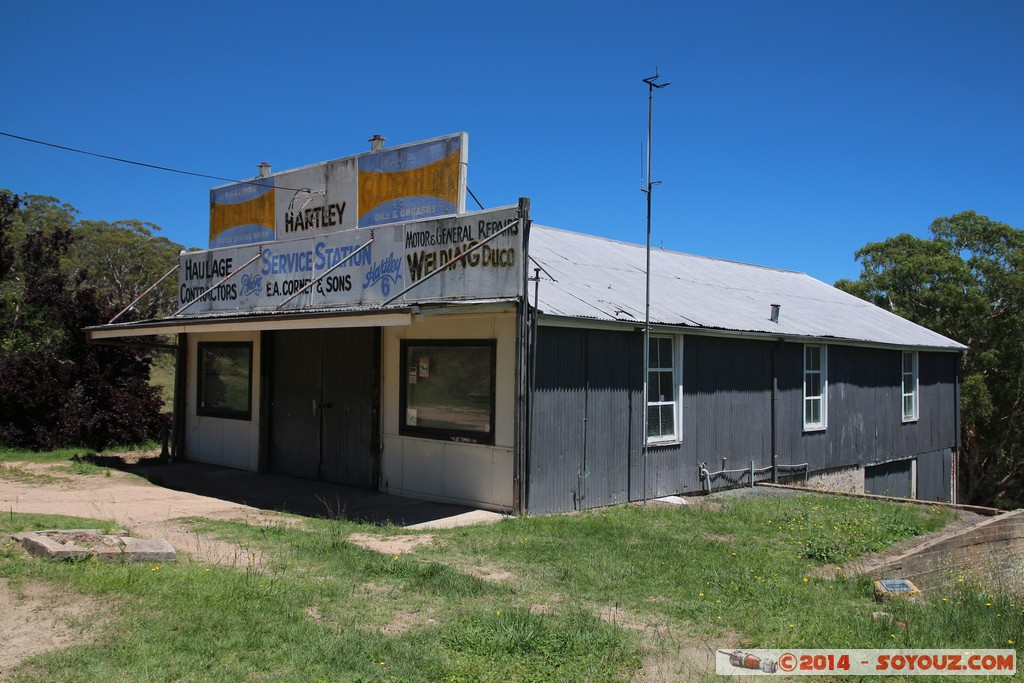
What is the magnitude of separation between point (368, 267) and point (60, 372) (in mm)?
8874

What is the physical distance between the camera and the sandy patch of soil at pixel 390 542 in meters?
8.48

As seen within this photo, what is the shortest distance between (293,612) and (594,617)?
2.21 m

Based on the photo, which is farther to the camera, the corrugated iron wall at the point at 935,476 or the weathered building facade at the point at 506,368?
the corrugated iron wall at the point at 935,476

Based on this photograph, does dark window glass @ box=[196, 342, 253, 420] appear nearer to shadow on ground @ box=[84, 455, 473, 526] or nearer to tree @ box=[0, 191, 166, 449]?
shadow on ground @ box=[84, 455, 473, 526]

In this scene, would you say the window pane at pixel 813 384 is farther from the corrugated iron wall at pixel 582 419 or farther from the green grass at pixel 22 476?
the green grass at pixel 22 476

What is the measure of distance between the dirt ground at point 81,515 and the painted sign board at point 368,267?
3601mm

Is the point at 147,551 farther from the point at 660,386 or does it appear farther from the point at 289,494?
the point at 660,386

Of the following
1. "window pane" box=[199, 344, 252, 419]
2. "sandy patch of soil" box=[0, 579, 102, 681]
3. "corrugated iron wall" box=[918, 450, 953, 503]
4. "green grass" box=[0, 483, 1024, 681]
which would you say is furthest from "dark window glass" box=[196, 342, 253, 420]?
"corrugated iron wall" box=[918, 450, 953, 503]

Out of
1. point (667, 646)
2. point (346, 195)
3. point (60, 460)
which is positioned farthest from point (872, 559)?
point (60, 460)

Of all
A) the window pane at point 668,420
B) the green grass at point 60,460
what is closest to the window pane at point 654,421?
the window pane at point 668,420

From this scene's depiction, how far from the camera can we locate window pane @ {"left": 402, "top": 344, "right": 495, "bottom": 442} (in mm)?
10961

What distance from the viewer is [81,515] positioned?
9.89m

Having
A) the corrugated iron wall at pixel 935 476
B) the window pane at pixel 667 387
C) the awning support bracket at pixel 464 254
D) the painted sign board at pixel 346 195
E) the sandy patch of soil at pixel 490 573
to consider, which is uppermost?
the painted sign board at pixel 346 195

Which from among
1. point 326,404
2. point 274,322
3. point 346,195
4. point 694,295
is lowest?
point 326,404
